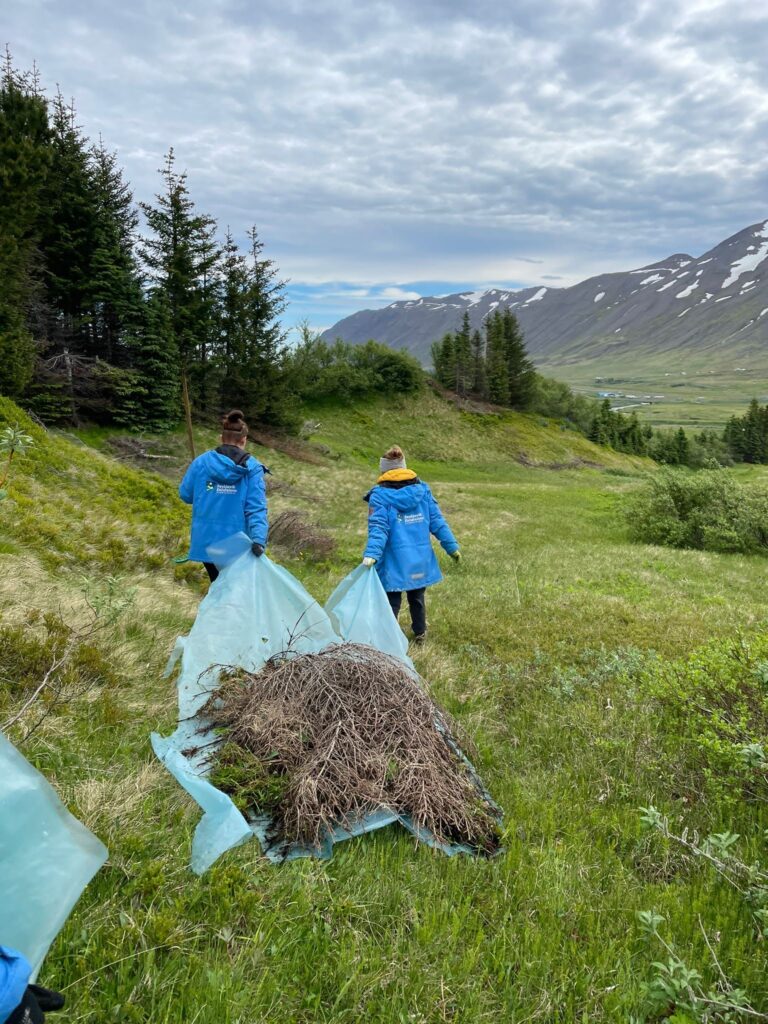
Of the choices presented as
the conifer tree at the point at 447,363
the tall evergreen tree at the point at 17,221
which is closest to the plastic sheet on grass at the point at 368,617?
the tall evergreen tree at the point at 17,221

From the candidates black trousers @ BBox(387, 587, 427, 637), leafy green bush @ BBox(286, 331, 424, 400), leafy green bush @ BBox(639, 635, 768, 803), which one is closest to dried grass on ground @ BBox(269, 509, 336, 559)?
black trousers @ BBox(387, 587, 427, 637)

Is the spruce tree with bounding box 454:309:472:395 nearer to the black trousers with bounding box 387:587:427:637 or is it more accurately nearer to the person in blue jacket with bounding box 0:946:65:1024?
the black trousers with bounding box 387:587:427:637

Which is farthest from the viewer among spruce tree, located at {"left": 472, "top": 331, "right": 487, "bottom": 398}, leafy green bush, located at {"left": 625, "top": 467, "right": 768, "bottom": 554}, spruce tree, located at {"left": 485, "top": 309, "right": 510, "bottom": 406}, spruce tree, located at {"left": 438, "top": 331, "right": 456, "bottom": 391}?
spruce tree, located at {"left": 472, "top": 331, "right": 487, "bottom": 398}

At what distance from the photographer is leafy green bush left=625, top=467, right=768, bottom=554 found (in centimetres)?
1725

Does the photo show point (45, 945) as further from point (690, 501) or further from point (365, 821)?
point (690, 501)

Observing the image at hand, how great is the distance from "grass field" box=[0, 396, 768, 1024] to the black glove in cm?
33

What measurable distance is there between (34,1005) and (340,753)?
186 cm

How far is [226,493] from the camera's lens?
5660 millimetres

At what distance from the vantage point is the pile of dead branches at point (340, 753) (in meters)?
2.88

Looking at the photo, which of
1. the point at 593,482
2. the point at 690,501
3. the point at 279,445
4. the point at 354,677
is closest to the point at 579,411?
the point at 593,482

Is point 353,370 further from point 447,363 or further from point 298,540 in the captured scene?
point 298,540

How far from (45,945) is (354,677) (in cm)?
225

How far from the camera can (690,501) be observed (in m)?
18.9

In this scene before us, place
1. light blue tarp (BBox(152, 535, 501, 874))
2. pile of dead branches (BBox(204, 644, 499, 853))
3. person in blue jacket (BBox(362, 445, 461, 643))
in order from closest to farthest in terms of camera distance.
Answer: pile of dead branches (BBox(204, 644, 499, 853)) < light blue tarp (BBox(152, 535, 501, 874)) < person in blue jacket (BBox(362, 445, 461, 643))
